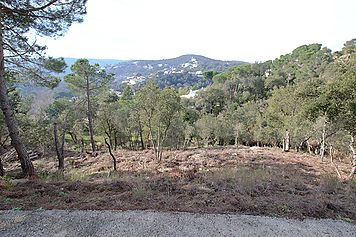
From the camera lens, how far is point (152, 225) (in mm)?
4391

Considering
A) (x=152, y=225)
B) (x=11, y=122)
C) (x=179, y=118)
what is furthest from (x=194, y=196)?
(x=179, y=118)

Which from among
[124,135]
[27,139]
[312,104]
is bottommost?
[124,135]

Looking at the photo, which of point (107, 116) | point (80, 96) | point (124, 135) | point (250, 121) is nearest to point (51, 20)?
point (80, 96)

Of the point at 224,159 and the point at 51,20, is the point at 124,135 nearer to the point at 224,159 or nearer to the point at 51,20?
the point at 224,159

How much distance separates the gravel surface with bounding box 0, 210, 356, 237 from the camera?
4.16 meters

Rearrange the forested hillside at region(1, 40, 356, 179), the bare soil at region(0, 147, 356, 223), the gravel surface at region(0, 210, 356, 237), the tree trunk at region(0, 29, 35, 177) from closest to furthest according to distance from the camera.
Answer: the gravel surface at region(0, 210, 356, 237) < the bare soil at region(0, 147, 356, 223) < the tree trunk at region(0, 29, 35, 177) < the forested hillside at region(1, 40, 356, 179)

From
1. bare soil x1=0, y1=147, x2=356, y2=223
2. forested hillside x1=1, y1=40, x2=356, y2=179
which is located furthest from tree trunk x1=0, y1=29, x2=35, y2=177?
forested hillside x1=1, y1=40, x2=356, y2=179

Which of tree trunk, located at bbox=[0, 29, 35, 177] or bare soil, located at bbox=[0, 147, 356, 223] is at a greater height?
tree trunk, located at bbox=[0, 29, 35, 177]

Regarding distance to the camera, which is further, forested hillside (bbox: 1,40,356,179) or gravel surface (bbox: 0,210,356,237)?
forested hillside (bbox: 1,40,356,179)

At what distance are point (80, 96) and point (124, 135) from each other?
10.3 meters

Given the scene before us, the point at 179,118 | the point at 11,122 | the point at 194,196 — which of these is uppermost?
the point at 11,122

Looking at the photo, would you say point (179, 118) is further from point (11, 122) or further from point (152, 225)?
point (152, 225)

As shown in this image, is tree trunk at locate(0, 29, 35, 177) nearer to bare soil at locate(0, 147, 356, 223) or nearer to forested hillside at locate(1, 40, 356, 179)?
bare soil at locate(0, 147, 356, 223)

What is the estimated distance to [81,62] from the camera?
19.8 metres
